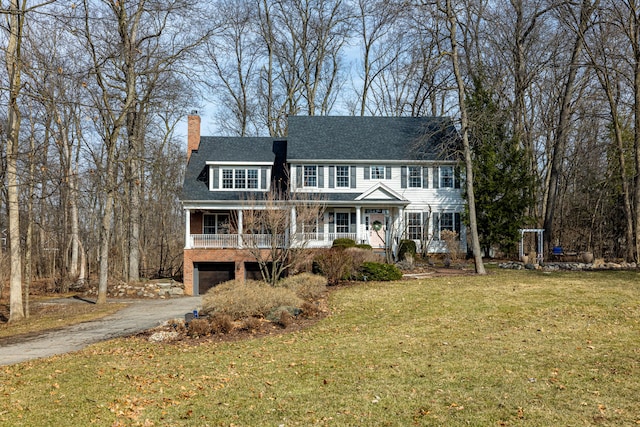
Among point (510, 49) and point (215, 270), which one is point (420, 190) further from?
point (215, 270)

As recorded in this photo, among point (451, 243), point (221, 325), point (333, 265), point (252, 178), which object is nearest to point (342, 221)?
point (252, 178)

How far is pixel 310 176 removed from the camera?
28.5m

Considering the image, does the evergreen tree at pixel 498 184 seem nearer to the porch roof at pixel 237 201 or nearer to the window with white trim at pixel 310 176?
the porch roof at pixel 237 201

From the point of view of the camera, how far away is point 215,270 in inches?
1009

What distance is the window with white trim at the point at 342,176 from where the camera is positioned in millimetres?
28719

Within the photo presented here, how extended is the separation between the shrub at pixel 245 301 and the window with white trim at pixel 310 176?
49.2ft

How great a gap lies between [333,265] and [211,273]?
914 centimetres

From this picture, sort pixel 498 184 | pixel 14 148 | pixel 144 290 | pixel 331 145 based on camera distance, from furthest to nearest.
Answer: pixel 331 145
pixel 498 184
pixel 144 290
pixel 14 148

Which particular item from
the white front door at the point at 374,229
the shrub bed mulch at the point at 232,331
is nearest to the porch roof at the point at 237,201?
the white front door at the point at 374,229

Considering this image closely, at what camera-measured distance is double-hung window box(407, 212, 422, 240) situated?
2844cm

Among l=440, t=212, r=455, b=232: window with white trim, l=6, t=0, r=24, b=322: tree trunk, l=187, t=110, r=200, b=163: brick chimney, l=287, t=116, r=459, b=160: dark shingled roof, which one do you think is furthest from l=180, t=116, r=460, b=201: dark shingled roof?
l=6, t=0, r=24, b=322: tree trunk

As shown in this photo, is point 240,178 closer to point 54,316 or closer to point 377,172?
point 377,172

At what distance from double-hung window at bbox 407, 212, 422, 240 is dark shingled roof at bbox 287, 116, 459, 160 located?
3.02 m

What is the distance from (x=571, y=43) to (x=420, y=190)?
34.1 ft
